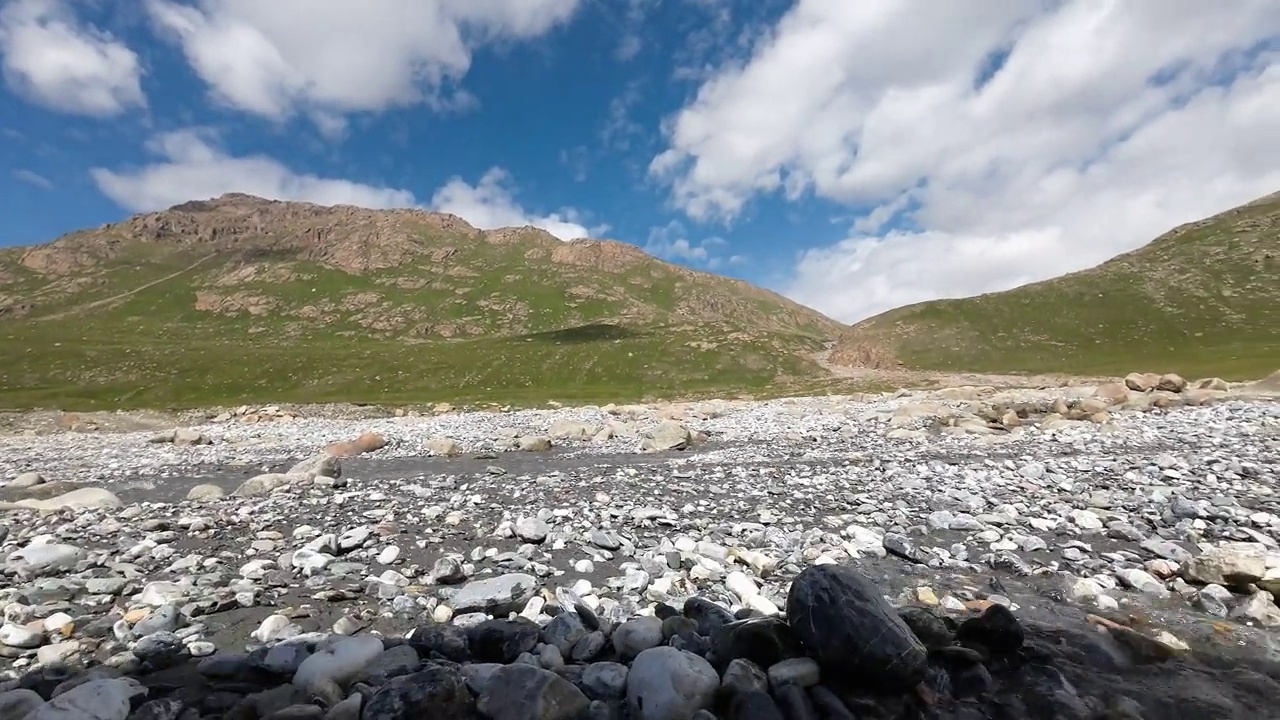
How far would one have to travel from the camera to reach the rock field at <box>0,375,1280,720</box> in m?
5.30

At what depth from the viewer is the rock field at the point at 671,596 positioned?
209 inches

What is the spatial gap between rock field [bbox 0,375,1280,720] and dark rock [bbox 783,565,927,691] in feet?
0.07

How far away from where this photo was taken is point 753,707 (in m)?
4.98

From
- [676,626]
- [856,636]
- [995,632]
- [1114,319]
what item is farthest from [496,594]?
[1114,319]

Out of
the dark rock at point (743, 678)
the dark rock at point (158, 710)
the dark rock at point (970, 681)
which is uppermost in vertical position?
the dark rock at point (158, 710)

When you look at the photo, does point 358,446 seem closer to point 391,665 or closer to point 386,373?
point 391,665

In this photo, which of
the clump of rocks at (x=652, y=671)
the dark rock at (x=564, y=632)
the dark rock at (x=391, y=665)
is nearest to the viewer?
the clump of rocks at (x=652, y=671)

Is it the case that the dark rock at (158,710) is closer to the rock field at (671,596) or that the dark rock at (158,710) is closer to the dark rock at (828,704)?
the rock field at (671,596)

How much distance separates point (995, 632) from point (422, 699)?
550 centimetres

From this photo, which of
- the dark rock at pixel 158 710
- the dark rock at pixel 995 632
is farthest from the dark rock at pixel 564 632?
the dark rock at pixel 995 632

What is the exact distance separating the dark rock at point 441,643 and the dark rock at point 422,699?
1032 mm

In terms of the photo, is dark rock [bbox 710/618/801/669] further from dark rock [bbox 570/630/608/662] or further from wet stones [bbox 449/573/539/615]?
wet stones [bbox 449/573/539/615]

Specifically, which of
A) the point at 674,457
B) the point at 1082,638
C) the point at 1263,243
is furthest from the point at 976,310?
the point at 1082,638

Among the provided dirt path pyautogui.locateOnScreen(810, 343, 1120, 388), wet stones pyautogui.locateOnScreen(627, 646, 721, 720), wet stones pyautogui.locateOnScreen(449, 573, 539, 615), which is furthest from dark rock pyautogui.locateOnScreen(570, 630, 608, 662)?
dirt path pyautogui.locateOnScreen(810, 343, 1120, 388)
